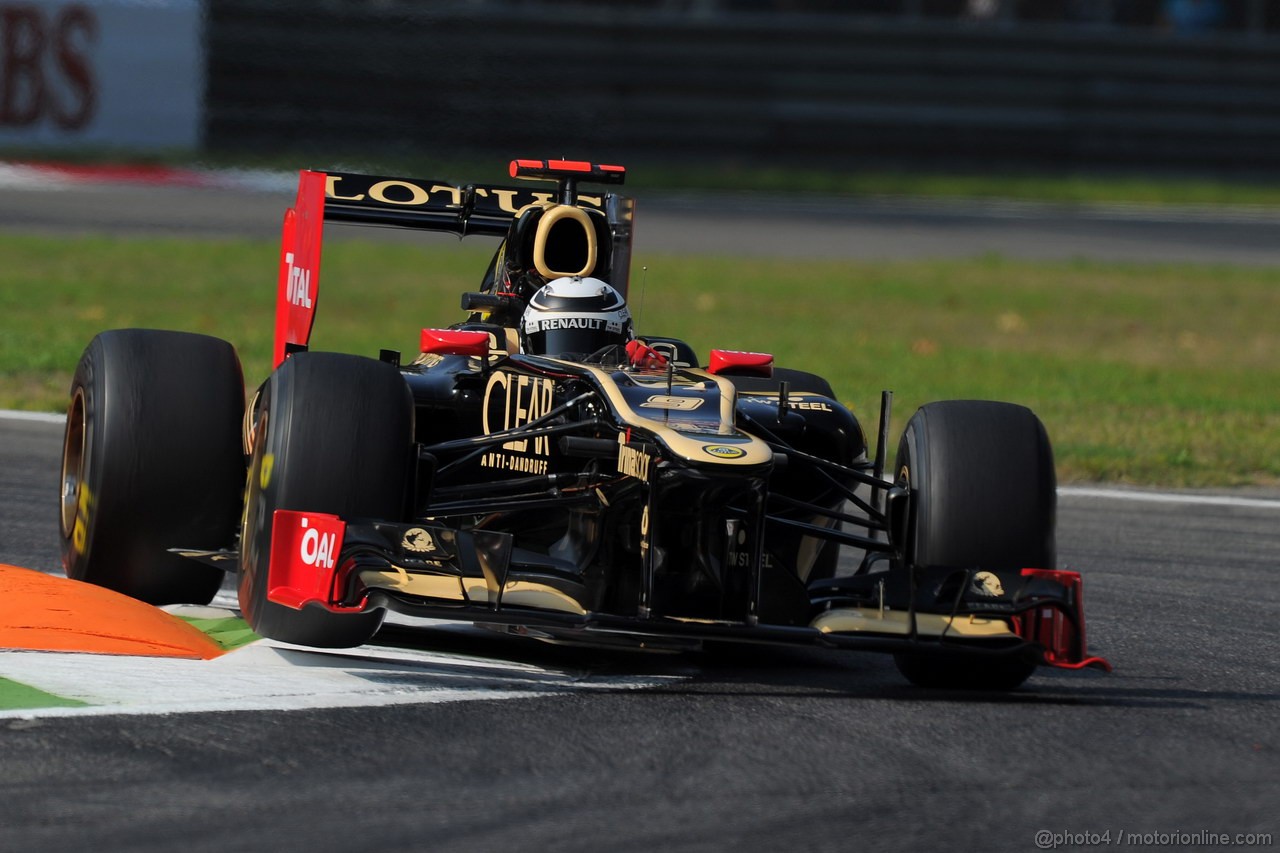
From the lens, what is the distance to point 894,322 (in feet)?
56.0

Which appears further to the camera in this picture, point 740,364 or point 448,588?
point 740,364

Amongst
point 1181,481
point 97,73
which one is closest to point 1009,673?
point 1181,481

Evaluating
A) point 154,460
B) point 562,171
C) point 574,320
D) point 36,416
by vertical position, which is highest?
point 562,171

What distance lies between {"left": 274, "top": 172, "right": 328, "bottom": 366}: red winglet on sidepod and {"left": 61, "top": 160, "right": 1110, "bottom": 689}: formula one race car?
2.83 feet

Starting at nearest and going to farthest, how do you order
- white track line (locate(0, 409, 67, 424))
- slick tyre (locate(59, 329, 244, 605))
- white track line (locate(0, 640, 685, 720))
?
white track line (locate(0, 640, 685, 720))
slick tyre (locate(59, 329, 244, 605))
white track line (locate(0, 409, 67, 424))

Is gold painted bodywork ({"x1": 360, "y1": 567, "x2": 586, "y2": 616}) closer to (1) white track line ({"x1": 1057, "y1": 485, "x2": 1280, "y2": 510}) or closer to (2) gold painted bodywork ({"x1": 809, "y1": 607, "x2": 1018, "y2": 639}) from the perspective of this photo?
(2) gold painted bodywork ({"x1": 809, "y1": 607, "x2": 1018, "y2": 639})

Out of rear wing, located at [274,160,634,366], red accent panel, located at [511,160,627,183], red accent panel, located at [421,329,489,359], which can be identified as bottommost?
red accent panel, located at [421,329,489,359]

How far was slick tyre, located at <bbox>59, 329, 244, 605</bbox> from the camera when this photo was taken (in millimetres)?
6742

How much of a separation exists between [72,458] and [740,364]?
246cm

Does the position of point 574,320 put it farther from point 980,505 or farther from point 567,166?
point 980,505

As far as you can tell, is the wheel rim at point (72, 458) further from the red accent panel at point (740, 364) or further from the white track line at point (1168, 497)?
the white track line at point (1168, 497)

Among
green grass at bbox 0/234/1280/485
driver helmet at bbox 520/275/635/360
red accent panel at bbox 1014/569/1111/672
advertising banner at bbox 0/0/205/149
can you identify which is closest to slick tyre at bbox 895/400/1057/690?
red accent panel at bbox 1014/569/1111/672

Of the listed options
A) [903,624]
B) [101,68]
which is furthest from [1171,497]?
[101,68]

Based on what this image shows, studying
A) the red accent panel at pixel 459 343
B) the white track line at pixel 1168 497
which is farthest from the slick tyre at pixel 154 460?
the white track line at pixel 1168 497
